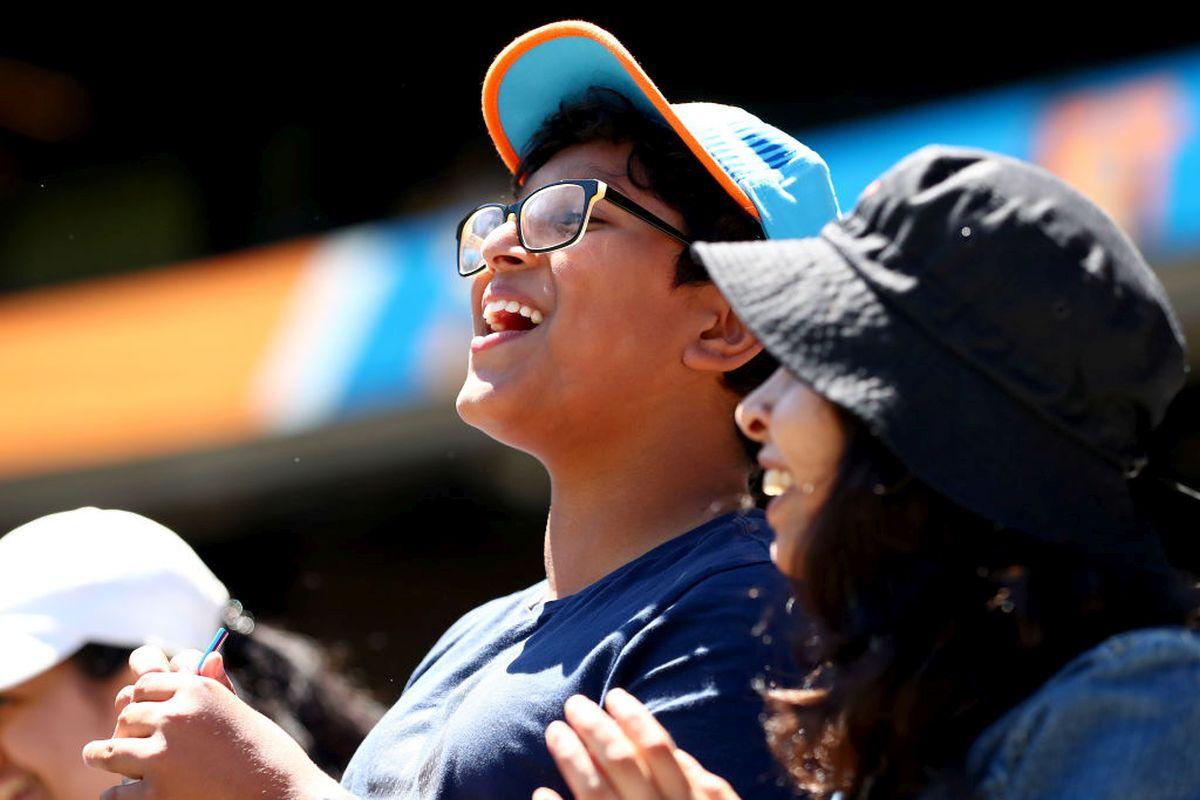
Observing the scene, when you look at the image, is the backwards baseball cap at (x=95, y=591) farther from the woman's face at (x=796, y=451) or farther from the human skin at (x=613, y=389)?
the woman's face at (x=796, y=451)

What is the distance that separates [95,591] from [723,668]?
1.10 metres

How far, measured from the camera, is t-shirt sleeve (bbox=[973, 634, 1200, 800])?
1061 mm

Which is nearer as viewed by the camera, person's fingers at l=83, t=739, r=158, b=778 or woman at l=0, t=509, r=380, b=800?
person's fingers at l=83, t=739, r=158, b=778

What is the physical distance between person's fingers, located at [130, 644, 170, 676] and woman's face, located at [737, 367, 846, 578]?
671 millimetres

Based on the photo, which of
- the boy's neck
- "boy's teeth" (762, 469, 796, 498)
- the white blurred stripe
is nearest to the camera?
"boy's teeth" (762, 469, 796, 498)

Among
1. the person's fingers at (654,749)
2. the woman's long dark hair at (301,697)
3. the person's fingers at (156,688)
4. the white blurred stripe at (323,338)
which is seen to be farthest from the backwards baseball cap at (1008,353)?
the white blurred stripe at (323,338)

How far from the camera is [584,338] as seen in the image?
1825mm

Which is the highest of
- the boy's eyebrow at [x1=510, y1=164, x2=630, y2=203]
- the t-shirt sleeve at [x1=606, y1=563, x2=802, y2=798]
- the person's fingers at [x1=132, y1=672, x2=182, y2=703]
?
the boy's eyebrow at [x1=510, y1=164, x2=630, y2=203]

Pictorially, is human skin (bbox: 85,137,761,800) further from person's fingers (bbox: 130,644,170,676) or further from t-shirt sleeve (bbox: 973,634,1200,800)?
t-shirt sleeve (bbox: 973,634,1200,800)

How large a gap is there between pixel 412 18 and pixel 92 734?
5.14 meters

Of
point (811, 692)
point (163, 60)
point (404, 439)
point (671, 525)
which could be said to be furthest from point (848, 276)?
point (163, 60)

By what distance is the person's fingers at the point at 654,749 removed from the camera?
1152mm

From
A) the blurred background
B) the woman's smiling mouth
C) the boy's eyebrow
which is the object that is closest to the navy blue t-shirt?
the woman's smiling mouth

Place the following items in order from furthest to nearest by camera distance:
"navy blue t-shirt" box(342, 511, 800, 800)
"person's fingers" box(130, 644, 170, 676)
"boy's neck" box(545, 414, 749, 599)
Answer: "boy's neck" box(545, 414, 749, 599) < "person's fingers" box(130, 644, 170, 676) < "navy blue t-shirt" box(342, 511, 800, 800)
